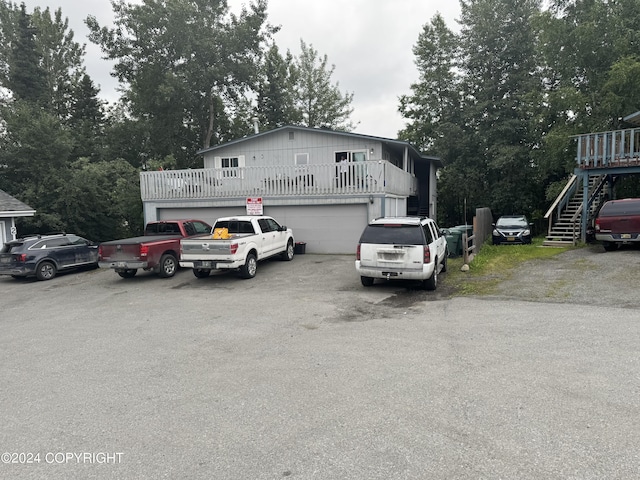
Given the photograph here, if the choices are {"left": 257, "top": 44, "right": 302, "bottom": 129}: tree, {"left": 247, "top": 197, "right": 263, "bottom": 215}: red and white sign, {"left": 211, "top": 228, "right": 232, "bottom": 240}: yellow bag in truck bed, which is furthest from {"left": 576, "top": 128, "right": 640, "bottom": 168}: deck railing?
{"left": 257, "top": 44, "right": 302, "bottom": 129}: tree

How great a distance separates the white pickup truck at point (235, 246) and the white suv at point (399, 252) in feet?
12.1

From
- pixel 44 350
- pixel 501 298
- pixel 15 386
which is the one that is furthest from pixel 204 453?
pixel 501 298

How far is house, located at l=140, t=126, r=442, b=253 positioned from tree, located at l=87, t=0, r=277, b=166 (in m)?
13.1

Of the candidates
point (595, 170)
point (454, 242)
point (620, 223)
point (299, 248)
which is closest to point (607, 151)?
point (595, 170)

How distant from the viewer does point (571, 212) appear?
20.0 meters

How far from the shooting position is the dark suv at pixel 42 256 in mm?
13391

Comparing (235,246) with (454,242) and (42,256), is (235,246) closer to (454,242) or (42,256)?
(42,256)

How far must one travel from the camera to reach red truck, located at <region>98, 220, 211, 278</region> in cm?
1219

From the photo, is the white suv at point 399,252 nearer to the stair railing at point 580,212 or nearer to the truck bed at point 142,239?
the truck bed at point 142,239

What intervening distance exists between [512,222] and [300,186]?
34.9 feet

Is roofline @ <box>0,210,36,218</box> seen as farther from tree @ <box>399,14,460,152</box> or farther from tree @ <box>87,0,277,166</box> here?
tree @ <box>399,14,460,152</box>

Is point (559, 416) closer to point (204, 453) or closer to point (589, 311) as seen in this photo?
point (204, 453)

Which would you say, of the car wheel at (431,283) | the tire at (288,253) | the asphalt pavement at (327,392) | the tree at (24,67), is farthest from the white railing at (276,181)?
the tree at (24,67)

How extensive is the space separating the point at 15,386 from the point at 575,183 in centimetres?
2326
